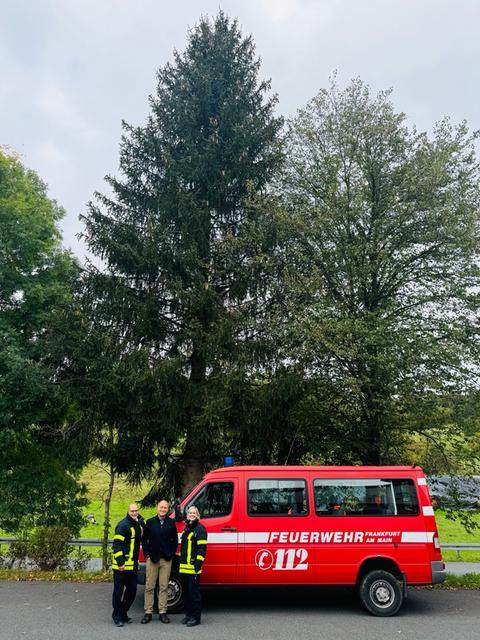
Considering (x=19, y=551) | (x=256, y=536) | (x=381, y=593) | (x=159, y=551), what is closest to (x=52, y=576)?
(x=19, y=551)

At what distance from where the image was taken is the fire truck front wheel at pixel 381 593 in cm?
839

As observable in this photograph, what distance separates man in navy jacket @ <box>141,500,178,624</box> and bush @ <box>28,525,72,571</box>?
13.7ft

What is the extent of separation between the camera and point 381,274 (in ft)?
43.0

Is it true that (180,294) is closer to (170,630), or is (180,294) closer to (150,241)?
(150,241)

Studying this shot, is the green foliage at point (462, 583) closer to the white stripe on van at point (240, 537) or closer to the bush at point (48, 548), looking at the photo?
Answer: the white stripe on van at point (240, 537)

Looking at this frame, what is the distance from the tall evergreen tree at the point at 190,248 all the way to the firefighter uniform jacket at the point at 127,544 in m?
3.96

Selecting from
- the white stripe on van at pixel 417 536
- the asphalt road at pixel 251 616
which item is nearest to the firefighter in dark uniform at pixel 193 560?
the asphalt road at pixel 251 616

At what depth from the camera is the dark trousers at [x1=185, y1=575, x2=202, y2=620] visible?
308 inches

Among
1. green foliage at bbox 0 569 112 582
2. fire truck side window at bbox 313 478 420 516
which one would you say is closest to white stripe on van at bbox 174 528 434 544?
fire truck side window at bbox 313 478 420 516

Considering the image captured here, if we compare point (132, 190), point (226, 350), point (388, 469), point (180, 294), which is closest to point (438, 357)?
point (388, 469)

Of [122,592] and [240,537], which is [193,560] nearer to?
[240,537]

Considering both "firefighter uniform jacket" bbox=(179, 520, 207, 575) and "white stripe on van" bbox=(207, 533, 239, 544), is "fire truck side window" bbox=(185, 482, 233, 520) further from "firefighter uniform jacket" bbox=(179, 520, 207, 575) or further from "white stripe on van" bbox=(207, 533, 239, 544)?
"firefighter uniform jacket" bbox=(179, 520, 207, 575)

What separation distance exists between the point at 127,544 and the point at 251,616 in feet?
7.54

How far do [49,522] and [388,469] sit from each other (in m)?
9.92
